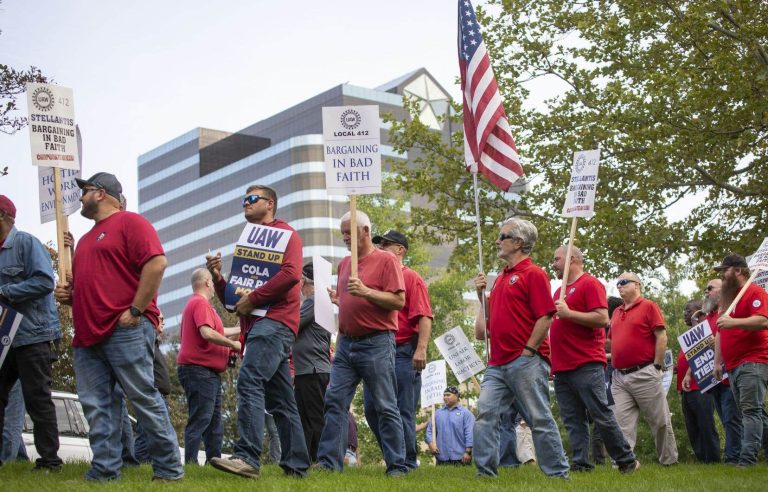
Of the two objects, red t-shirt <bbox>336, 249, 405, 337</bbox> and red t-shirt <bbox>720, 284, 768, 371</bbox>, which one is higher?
red t-shirt <bbox>336, 249, 405, 337</bbox>

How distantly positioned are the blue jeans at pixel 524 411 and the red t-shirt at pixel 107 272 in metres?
3.06

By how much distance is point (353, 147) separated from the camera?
9.55m

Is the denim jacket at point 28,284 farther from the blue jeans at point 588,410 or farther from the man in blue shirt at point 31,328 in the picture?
the blue jeans at point 588,410

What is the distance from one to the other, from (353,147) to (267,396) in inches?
98.7

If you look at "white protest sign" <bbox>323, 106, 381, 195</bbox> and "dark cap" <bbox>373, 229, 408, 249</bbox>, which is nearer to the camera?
"white protest sign" <bbox>323, 106, 381, 195</bbox>

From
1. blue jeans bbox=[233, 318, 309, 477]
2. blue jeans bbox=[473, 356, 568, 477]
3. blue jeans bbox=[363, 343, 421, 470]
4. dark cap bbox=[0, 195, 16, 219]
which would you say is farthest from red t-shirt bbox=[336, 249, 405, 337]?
dark cap bbox=[0, 195, 16, 219]

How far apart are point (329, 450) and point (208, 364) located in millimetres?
2157

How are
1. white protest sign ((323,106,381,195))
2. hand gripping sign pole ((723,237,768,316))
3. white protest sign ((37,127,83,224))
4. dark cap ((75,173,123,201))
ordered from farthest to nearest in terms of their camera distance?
hand gripping sign pole ((723,237,768,316)), white protest sign ((37,127,83,224)), white protest sign ((323,106,381,195)), dark cap ((75,173,123,201))

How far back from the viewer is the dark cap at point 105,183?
8.04 meters

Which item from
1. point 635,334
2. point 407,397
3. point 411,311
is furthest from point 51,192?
point 635,334

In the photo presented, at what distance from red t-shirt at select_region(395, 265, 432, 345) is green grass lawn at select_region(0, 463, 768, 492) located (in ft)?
5.12

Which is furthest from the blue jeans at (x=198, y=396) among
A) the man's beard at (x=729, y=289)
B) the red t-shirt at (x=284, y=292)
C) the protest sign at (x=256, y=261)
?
the man's beard at (x=729, y=289)

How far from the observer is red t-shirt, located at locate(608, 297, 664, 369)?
12195 millimetres

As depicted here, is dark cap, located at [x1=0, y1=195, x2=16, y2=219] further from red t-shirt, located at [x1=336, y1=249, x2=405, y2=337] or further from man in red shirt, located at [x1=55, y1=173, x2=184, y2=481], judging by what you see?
red t-shirt, located at [x1=336, y1=249, x2=405, y2=337]
